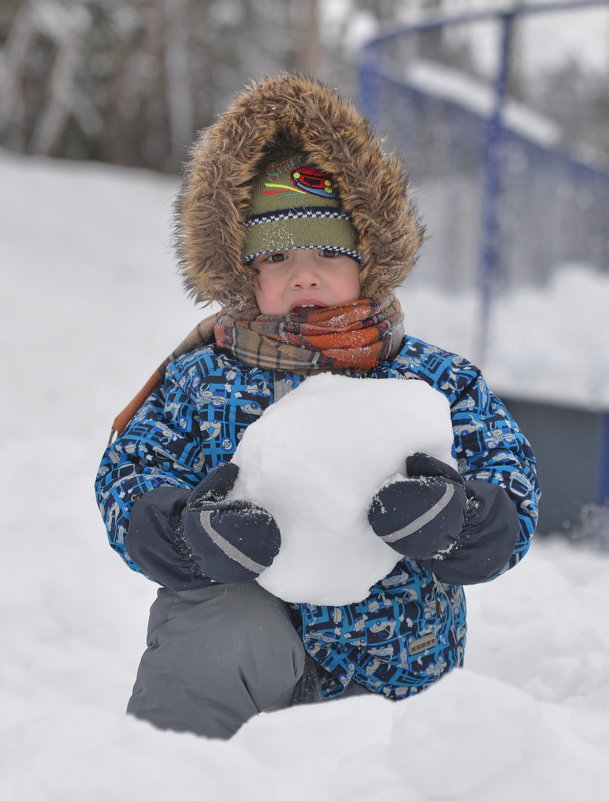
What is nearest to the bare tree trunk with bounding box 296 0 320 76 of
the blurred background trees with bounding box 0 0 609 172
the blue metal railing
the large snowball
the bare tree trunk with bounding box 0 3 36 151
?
the blurred background trees with bounding box 0 0 609 172

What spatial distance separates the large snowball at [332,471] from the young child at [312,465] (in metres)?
0.05

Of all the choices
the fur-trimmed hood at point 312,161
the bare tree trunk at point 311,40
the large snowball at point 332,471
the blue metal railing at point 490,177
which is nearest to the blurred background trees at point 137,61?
the bare tree trunk at point 311,40

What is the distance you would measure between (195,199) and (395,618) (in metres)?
0.98

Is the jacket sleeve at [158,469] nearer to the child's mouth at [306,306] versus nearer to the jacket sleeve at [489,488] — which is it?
the child's mouth at [306,306]

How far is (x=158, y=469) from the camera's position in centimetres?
169

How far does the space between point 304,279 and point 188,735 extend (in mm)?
903

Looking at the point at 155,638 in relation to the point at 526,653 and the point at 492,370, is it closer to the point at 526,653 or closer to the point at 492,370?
the point at 526,653

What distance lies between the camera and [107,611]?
282cm

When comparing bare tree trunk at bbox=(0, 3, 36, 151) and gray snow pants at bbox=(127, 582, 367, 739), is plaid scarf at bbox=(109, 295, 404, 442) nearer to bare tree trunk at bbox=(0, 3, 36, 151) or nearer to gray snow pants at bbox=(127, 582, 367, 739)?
gray snow pants at bbox=(127, 582, 367, 739)

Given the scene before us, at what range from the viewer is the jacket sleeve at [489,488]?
1515 mm

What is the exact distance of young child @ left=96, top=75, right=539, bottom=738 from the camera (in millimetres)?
1507

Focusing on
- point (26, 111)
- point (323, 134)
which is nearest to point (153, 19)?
point (26, 111)

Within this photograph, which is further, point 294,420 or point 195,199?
point 195,199

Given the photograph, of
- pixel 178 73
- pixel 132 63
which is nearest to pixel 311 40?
pixel 178 73
